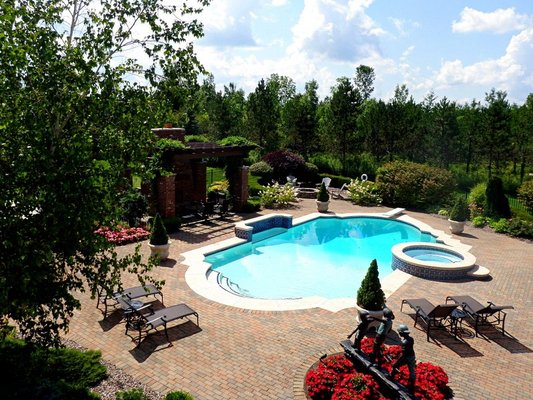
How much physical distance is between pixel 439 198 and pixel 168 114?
26.7 metres

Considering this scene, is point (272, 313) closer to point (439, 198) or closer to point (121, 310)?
point (121, 310)

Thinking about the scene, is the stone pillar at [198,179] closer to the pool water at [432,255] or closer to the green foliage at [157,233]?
the green foliage at [157,233]

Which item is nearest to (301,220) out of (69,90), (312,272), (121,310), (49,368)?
(312,272)

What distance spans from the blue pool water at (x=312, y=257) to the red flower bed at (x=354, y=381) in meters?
6.34

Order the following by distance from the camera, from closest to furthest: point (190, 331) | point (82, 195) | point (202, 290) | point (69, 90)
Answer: point (82, 195) → point (69, 90) → point (190, 331) → point (202, 290)

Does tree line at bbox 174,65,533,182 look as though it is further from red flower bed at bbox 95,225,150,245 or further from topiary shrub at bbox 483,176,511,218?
red flower bed at bbox 95,225,150,245

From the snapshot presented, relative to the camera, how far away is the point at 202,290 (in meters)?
14.0

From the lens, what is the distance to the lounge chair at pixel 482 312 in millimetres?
11688

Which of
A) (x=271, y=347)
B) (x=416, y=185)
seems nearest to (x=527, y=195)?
(x=416, y=185)

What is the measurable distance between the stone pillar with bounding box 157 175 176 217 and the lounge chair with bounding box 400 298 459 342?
1321 centimetres

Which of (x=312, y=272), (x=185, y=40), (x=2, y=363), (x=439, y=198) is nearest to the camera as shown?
(x=185, y=40)

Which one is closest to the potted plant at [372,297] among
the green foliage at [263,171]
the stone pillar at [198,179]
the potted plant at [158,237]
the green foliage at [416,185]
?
the potted plant at [158,237]

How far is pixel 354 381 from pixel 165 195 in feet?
50.0

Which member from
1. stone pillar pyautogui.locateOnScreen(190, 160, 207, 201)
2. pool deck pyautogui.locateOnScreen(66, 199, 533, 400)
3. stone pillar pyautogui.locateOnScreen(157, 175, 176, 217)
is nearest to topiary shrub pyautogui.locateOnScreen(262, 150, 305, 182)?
stone pillar pyautogui.locateOnScreen(190, 160, 207, 201)
